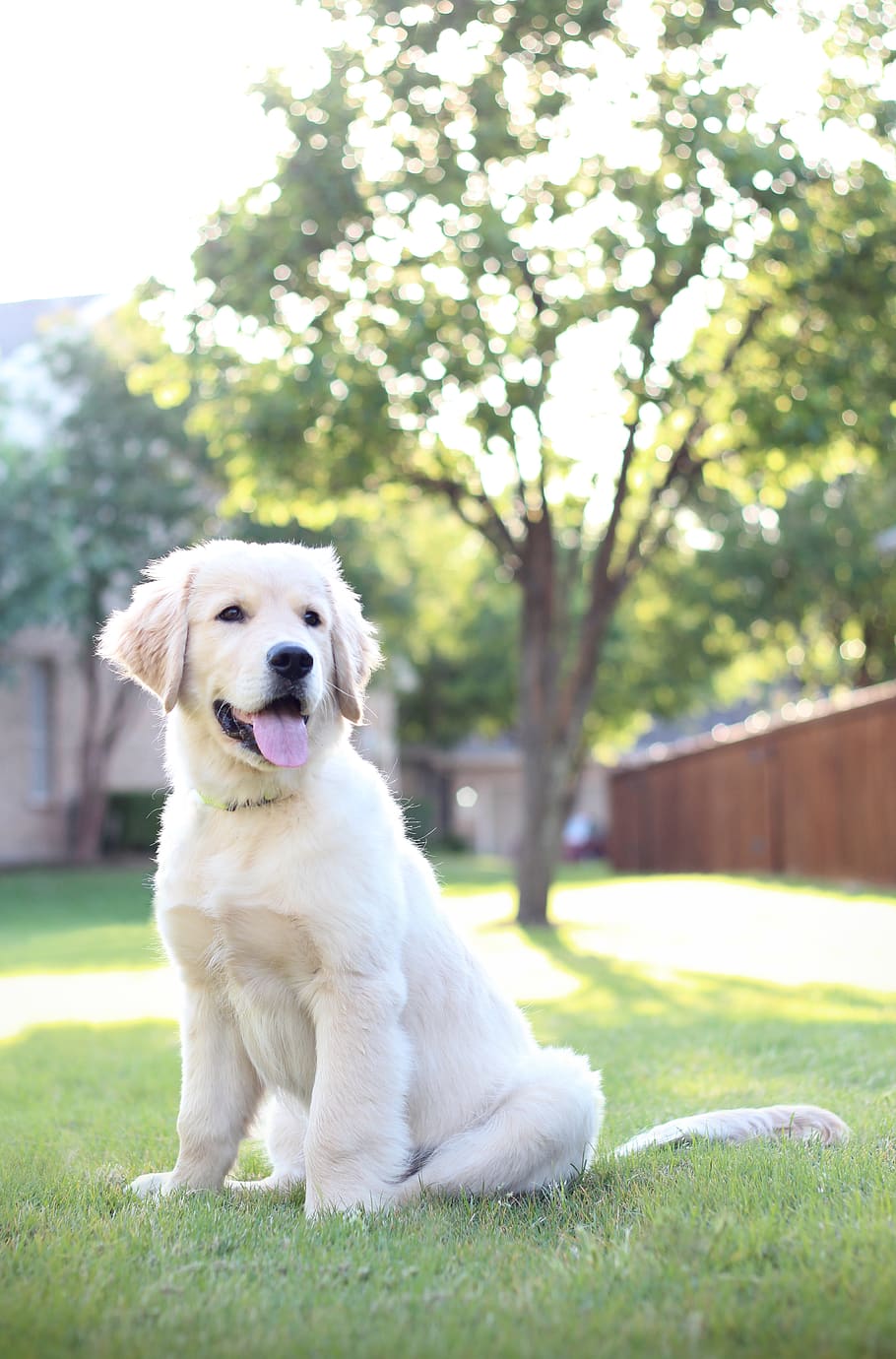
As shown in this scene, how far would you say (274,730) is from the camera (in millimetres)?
3998

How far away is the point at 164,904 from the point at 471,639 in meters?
38.2

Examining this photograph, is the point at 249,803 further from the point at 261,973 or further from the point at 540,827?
the point at 540,827

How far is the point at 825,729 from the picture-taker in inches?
723

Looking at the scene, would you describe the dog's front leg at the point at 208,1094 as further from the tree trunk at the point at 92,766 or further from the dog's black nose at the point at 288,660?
the tree trunk at the point at 92,766

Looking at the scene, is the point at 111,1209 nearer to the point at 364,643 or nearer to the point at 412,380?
the point at 364,643

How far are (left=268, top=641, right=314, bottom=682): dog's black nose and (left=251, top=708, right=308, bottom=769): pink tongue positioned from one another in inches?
5.1

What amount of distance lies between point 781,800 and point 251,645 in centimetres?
1760

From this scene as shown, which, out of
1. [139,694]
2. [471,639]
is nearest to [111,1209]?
[139,694]

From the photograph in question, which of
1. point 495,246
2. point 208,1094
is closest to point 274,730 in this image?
point 208,1094

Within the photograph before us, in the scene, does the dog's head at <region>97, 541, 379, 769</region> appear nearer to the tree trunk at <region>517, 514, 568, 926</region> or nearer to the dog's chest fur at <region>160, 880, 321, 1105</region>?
the dog's chest fur at <region>160, 880, 321, 1105</region>

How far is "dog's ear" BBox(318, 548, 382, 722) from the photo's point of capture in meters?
4.34

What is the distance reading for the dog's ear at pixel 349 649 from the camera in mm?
4344

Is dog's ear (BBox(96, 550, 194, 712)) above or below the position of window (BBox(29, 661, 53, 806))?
below

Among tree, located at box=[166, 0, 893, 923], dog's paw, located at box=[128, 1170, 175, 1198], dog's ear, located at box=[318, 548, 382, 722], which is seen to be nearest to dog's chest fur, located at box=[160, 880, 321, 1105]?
dog's paw, located at box=[128, 1170, 175, 1198]
